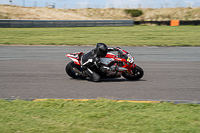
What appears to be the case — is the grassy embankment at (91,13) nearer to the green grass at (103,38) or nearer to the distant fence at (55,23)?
the distant fence at (55,23)

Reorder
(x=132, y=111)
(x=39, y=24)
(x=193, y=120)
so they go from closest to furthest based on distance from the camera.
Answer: (x=193, y=120)
(x=132, y=111)
(x=39, y=24)

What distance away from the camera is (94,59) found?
28.0 feet

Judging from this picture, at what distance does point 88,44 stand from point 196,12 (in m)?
51.7

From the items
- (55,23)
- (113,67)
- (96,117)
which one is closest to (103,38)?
(55,23)

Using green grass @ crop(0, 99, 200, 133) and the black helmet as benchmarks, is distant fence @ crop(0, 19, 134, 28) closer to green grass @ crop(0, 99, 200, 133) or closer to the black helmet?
the black helmet

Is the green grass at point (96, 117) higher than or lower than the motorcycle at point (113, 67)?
lower

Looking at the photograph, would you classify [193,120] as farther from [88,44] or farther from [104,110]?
[88,44]

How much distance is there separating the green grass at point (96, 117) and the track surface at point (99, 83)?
1010 millimetres

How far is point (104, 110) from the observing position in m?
5.61

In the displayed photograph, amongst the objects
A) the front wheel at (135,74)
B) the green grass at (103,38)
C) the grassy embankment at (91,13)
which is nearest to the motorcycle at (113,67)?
the front wheel at (135,74)

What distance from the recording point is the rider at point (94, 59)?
836 centimetres

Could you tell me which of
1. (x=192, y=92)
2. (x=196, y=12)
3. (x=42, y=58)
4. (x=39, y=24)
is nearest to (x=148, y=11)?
(x=196, y=12)

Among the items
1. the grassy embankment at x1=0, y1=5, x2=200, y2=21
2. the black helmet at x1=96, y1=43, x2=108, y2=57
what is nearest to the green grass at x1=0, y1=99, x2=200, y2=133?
the black helmet at x1=96, y1=43, x2=108, y2=57

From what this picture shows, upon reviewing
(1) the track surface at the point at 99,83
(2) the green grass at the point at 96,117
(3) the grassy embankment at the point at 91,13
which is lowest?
(1) the track surface at the point at 99,83
